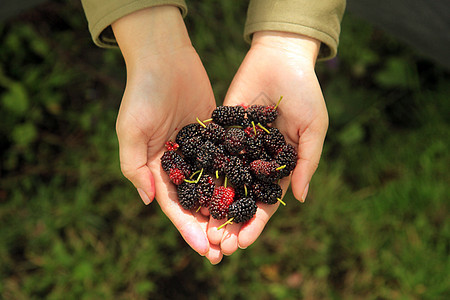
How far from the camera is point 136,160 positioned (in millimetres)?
1648

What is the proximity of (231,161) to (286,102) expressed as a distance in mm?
355

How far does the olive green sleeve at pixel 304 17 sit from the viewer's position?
1.75 meters

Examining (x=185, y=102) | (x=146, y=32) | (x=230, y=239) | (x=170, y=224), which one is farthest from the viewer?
(x=170, y=224)

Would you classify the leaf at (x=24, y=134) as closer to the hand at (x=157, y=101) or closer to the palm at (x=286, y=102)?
the hand at (x=157, y=101)

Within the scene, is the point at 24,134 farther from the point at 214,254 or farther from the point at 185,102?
the point at 214,254

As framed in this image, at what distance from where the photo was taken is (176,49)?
1.81 m

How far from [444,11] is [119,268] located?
6.92 ft

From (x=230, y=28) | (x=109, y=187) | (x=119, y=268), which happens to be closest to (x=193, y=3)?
(x=230, y=28)

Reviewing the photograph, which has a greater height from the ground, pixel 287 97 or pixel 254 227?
pixel 287 97

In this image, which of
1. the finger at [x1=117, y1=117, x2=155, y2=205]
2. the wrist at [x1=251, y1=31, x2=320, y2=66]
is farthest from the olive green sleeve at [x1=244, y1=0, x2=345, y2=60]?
the finger at [x1=117, y1=117, x2=155, y2=205]

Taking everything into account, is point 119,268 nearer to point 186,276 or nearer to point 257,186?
point 186,276

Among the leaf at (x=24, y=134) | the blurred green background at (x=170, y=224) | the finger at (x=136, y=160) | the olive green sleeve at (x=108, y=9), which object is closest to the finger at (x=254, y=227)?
the finger at (x=136, y=160)

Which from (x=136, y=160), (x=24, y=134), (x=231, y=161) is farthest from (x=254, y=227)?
(x=24, y=134)

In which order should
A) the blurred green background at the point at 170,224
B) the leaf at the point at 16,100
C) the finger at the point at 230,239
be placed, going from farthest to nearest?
the leaf at the point at 16,100
the blurred green background at the point at 170,224
the finger at the point at 230,239
